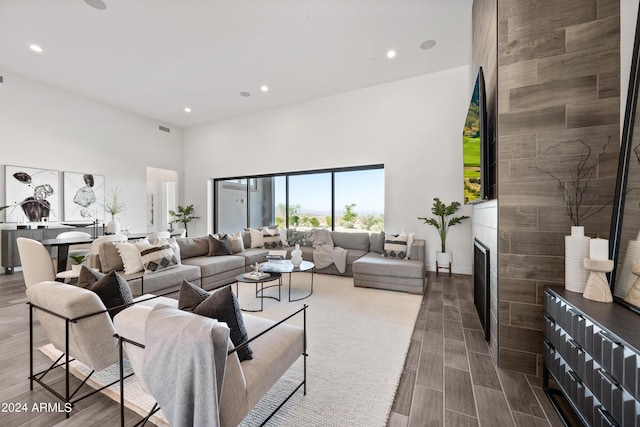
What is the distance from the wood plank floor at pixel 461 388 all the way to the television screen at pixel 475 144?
4.76 ft

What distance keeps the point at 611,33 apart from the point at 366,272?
3.55m

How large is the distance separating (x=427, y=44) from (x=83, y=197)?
8.02 meters

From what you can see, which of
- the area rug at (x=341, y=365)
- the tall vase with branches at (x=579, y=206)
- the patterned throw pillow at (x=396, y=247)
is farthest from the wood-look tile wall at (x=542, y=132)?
the patterned throw pillow at (x=396, y=247)

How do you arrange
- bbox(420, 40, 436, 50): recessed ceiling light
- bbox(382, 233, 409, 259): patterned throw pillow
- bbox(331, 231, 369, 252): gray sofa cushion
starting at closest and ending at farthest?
1. bbox(420, 40, 436, 50): recessed ceiling light
2. bbox(382, 233, 409, 259): patterned throw pillow
3. bbox(331, 231, 369, 252): gray sofa cushion

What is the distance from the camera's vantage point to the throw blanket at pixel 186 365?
1.02 metres

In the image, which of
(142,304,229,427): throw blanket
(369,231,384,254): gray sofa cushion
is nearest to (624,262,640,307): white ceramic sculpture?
(142,304,229,427): throw blanket

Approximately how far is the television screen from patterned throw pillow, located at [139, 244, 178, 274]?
159 inches

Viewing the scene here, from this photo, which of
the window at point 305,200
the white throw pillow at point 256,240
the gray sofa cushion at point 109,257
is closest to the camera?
the gray sofa cushion at point 109,257

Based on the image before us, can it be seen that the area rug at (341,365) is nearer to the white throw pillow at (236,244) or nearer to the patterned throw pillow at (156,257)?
the patterned throw pillow at (156,257)

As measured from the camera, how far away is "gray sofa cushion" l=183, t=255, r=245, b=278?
158 inches

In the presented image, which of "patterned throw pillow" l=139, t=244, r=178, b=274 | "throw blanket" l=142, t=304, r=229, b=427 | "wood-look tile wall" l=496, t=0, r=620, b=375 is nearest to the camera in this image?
"throw blanket" l=142, t=304, r=229, b=427

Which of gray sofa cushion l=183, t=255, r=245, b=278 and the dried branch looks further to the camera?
gray sofa cushion l=183, t=255, r=245, b=278

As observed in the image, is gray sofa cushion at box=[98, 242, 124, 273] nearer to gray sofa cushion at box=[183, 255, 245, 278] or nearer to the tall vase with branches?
gray sofa cushion at box=[183, 255, 245, 278]

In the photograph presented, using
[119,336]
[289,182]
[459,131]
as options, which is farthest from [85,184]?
[459,131]
